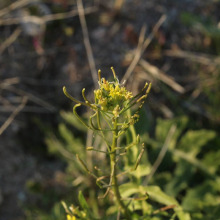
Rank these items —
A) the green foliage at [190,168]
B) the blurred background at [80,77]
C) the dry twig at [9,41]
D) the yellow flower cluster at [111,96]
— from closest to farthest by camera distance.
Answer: the yellow flower cluster at [111,96] < the green foliage at [190,168] < the blurred background at [80,77] < the dry twig at [9,41]

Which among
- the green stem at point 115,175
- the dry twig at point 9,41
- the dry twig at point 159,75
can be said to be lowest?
the green stem at point 115,175

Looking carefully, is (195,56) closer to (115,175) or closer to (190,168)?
(190,168)

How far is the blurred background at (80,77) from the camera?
2.70 metres

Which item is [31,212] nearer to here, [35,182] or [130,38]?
[35,182]

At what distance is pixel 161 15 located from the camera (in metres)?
3.21

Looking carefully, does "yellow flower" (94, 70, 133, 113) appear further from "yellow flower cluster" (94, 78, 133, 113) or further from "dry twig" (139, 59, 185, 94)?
"dry twig" (139, 59, 185, 94)

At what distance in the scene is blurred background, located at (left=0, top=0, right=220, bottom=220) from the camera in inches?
106

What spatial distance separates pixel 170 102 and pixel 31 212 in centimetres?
137

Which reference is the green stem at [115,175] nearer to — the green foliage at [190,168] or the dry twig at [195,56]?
the green foliage at [190,168]

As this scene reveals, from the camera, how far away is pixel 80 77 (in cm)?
305

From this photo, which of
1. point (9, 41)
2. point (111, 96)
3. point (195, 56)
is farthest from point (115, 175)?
point (9, 41)

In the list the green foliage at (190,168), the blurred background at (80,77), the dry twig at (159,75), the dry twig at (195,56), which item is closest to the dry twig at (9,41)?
the blurred background at (80,77)

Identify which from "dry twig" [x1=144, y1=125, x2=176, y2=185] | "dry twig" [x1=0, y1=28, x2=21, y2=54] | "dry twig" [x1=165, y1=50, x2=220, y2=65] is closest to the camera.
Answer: "dry twig" [x1=144, y1=125, x2=176, y2=185]

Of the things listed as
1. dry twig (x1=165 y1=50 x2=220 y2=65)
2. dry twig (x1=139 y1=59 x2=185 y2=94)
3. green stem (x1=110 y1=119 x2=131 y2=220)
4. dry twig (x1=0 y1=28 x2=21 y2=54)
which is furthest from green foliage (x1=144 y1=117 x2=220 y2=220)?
dry twig (x1=0 y1=28 x2=21 y2=54)
